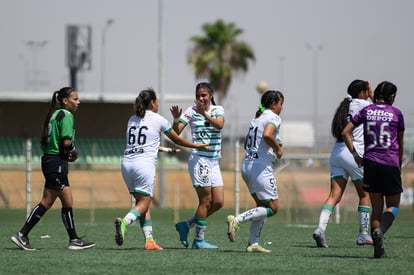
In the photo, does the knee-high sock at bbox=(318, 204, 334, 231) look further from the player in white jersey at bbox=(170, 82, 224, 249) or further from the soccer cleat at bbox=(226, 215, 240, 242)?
the soccer cleat at bbox=(226, 215, 240, 242)

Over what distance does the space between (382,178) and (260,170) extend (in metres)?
1.45

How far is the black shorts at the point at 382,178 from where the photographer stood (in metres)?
11.3

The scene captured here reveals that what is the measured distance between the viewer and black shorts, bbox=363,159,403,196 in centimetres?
1133

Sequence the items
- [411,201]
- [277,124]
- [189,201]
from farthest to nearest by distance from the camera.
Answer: [189,201] < [411,201] < [277,124]

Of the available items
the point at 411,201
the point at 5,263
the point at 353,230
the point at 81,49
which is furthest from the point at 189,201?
the point at 5,263

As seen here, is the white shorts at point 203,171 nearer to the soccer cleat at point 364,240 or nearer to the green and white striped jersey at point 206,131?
the green and white striped jersey at point 206,131

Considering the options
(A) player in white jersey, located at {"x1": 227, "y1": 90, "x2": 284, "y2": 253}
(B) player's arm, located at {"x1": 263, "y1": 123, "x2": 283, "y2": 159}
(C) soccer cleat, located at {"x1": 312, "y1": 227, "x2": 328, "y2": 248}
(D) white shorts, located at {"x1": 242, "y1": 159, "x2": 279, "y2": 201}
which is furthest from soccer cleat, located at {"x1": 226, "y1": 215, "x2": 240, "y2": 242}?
(C) soccer cleat, located at {"x1": 312, "y1": 227, "x2": 328, "y2": 248}

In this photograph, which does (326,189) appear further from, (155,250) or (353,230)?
(155,250)

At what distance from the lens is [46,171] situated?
40.9 ft

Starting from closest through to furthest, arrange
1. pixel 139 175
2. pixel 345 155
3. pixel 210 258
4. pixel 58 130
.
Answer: pixel 210 258 < pixel 139 175 < pixel 58 130 < pixel 345 155

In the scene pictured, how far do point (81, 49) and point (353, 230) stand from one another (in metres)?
42.2

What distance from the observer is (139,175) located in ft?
39.9

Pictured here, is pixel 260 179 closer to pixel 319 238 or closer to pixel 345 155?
pixel 319 238

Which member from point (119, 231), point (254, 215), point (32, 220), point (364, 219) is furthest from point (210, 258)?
point (364, 219)
